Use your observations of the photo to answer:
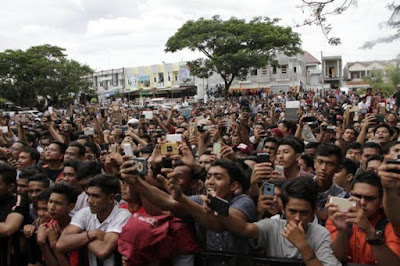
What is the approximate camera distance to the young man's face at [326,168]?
13.2 feet

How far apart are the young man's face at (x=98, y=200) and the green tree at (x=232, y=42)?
81.5 ft

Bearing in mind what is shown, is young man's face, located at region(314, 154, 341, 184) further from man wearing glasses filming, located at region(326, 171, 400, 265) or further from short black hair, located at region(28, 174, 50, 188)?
short black hair, located at region(28, 174, 50, 188)

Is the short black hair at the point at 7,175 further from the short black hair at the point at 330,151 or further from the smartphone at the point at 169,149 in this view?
the short black hair at the point at 330,151

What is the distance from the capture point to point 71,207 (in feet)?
11.7

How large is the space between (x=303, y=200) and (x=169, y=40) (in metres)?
27.8

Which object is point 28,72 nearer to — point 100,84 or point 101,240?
point 100,84

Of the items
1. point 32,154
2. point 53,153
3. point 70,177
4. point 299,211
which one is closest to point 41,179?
point 70,177

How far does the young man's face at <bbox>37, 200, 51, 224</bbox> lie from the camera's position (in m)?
3.60

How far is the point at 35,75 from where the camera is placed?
35.6 meters

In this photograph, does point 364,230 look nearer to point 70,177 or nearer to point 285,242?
point 285,242

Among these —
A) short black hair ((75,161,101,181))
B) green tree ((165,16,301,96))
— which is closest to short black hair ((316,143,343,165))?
short black hair ((75,161,101,181))

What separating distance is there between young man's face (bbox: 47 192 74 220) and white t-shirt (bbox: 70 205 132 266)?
0.72 ft

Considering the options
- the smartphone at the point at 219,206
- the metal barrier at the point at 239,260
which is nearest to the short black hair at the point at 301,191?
the metal barrier at the point at 239,260

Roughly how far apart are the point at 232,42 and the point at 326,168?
993 inches
